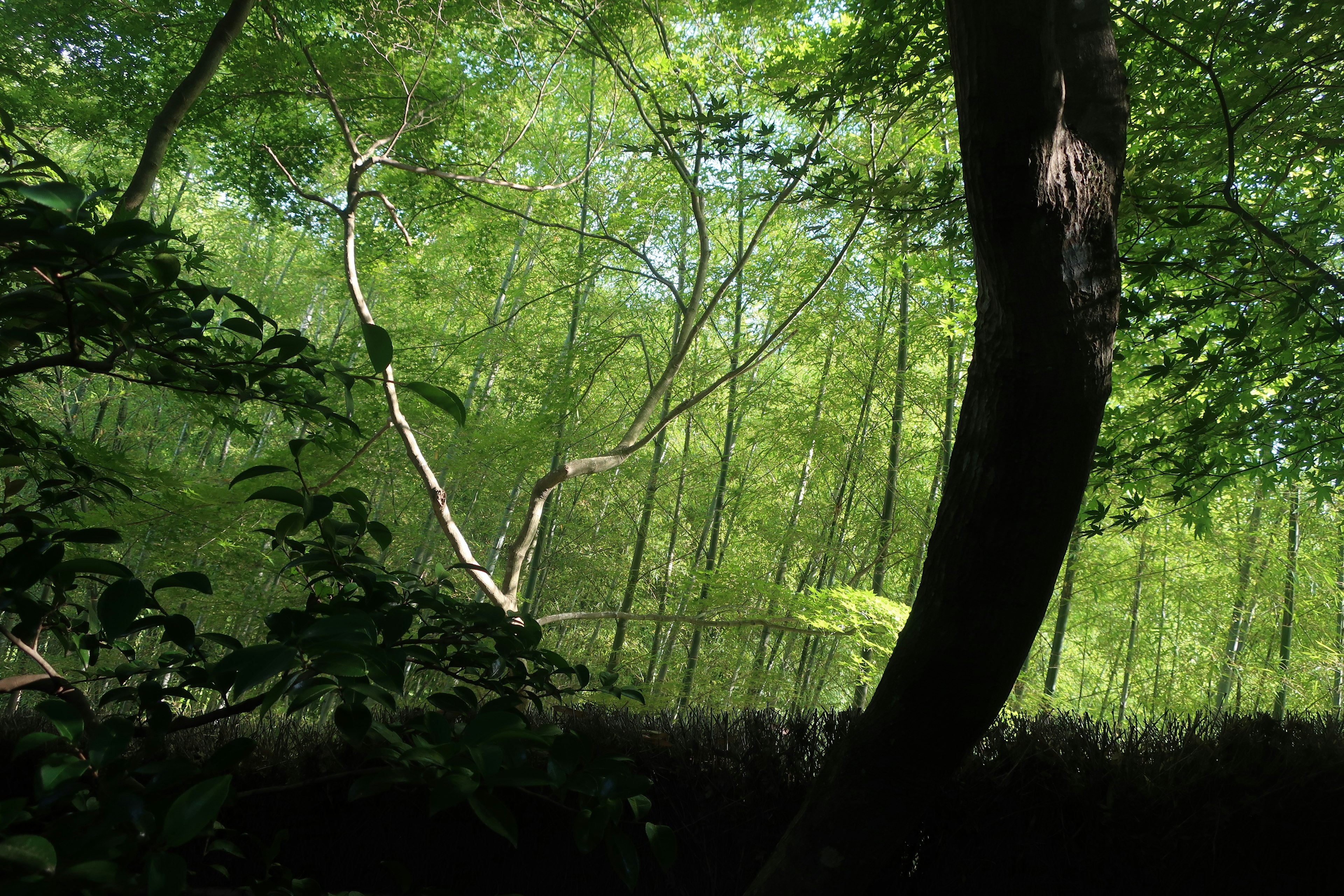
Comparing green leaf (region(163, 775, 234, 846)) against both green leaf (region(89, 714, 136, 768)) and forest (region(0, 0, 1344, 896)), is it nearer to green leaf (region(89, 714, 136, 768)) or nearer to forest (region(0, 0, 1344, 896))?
forest (region(0, 0, 1344, 896))

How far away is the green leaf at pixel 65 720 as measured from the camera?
61 centimetres

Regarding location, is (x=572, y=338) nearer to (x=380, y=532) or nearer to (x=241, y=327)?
(x=380, y=532)

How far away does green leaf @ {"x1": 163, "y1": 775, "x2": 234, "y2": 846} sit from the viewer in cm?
A: 51

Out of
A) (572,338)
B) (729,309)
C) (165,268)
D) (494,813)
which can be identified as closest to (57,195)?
(165,268)

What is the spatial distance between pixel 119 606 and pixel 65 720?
0.32 ft

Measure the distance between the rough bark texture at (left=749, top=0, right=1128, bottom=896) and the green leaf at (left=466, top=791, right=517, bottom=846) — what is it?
0.53m

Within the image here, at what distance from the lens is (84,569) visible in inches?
29.4

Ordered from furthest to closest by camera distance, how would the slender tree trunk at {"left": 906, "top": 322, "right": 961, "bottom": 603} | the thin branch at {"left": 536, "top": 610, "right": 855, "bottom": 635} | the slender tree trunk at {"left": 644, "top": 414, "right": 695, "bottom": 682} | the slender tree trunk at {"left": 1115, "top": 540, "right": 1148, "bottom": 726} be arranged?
1. the slender tree trunk at {"left": 1115, "top": 540, "right": 1148, "bottom": 726}
2. the slender tree trunk at {"left": 644, "top": 414, "right": 695, "bottom": 682}
3. the slender tree trunk at {"left": 906, "top": 322, "right": 961, "bottom": 603}
4. the thin branch at {"left": 536, "top": 610, "right": 855, "bottom": 635}

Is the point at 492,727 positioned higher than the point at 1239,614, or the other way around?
the point at 1239,614

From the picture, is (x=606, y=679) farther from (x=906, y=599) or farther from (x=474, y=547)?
(x=474, y=547)

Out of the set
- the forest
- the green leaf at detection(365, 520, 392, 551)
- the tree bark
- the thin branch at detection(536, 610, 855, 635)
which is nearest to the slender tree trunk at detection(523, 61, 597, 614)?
the forest

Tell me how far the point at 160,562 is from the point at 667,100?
4846mm

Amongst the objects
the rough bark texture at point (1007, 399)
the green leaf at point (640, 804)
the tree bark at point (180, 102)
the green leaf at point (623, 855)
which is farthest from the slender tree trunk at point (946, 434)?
the green leaf at point (623, 855)

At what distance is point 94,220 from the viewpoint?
29.5 inches
